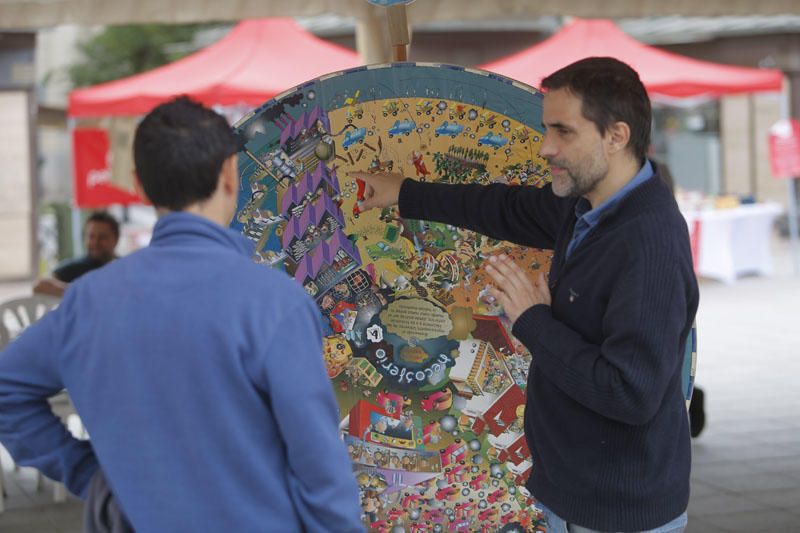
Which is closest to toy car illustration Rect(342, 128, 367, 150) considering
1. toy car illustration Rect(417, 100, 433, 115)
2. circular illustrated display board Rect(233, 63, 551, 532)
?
circular illustrated display board Rect(233, 63, 551, 532)

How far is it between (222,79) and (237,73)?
0.22 meters

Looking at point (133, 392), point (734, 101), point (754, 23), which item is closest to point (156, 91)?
point (133, 392)

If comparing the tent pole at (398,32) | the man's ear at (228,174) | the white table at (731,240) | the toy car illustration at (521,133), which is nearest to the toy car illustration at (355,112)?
the tent pole at (398,32)

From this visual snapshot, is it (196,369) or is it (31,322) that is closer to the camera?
(196,369)

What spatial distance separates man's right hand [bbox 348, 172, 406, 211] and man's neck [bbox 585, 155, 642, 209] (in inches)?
28.6

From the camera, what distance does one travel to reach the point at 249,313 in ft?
5.34

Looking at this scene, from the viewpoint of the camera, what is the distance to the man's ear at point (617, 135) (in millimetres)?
2066

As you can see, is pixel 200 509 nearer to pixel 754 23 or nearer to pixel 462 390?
pixel 462 390

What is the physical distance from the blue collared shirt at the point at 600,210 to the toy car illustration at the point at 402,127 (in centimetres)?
71

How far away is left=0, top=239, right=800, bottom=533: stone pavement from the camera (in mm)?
4742

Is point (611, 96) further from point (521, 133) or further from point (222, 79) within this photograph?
point (222, 79)

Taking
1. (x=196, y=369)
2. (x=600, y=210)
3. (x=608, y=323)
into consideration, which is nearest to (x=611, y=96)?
(x=600, y=210)

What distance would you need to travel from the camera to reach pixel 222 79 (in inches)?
317

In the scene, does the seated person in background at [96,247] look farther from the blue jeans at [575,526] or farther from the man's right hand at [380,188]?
the blue jeans at [575,526]
